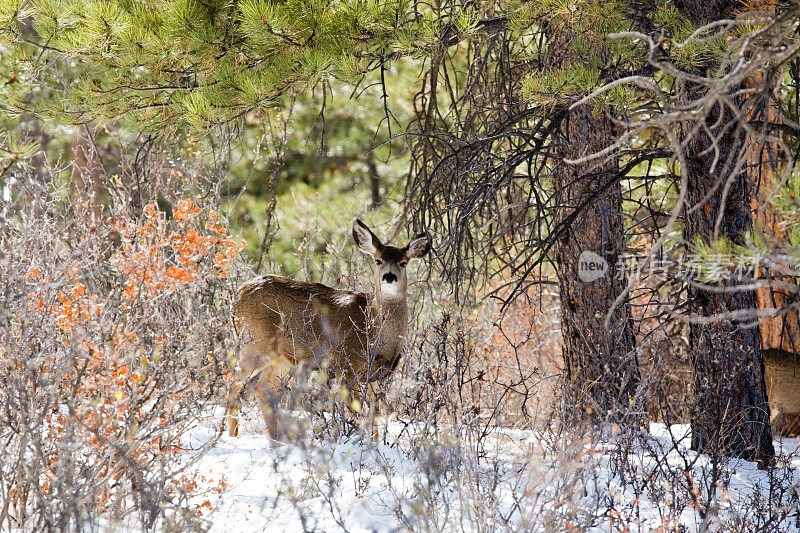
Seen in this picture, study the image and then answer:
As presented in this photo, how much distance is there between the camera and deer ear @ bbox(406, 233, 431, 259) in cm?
769

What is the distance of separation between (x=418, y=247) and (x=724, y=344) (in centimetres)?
247

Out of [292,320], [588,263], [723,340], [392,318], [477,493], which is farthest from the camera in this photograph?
[292,320]

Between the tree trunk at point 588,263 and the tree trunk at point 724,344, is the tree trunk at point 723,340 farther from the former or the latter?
the tree trunk at point 588,263

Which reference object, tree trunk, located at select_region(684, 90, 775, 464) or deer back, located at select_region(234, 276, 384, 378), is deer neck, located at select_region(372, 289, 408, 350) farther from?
tree trunk, located at select_region(684, 90, 775, 464)

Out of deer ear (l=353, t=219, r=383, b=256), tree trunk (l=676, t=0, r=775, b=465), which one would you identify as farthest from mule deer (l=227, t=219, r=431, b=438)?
tree trunk (l=676, t=0, r=775, b=465)

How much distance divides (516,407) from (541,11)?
5.07 meters

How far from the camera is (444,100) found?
1432 centimetres

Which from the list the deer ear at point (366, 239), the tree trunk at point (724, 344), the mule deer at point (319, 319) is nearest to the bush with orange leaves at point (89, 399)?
the mule deer at point (319, 319)

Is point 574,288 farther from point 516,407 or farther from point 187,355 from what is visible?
point 187,355

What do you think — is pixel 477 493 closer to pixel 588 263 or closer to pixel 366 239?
pixel 588 263

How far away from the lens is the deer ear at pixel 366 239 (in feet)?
26.3

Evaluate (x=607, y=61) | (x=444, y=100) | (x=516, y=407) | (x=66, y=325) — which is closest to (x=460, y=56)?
(x=444, y=100)

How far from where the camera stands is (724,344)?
6891 mm

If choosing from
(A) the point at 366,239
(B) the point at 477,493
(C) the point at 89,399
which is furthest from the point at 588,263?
(C) the point at 89,399
